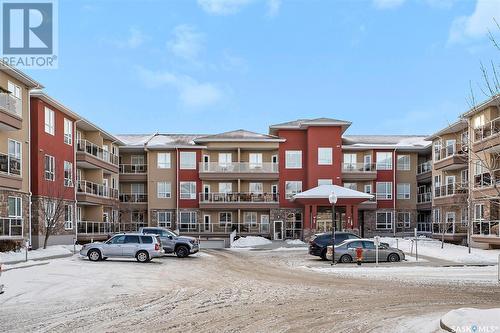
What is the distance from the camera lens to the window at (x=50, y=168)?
35844 mm

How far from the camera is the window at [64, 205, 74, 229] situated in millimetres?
38750

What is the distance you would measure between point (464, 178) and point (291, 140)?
17151 mm

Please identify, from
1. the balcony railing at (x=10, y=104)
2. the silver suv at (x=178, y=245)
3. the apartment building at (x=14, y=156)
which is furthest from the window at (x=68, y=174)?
the silver suv at (x=178, y=245)

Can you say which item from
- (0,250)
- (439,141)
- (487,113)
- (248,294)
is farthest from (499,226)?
(0,250)

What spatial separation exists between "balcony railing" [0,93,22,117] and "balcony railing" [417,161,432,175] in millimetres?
39192

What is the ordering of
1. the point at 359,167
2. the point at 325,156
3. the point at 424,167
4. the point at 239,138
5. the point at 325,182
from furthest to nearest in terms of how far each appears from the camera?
the point at 359,167, the point at 424,167, the point at 239,138, the point at 325,156, the point at 325,182

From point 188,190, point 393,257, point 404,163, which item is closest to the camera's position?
point 393,257

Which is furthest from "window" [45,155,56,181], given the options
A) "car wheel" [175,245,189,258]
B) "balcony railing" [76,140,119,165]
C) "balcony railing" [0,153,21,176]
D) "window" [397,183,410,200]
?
"window" [397,183,410,200]

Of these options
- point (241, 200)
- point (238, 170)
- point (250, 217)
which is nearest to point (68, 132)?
point (238, 170)

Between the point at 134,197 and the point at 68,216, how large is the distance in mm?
16316

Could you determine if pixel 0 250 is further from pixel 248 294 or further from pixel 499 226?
pixel 499 226

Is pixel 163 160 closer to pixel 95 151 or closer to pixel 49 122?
pixel 95 151

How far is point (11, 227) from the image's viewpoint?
30.4 m

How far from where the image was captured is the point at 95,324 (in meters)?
11.0
